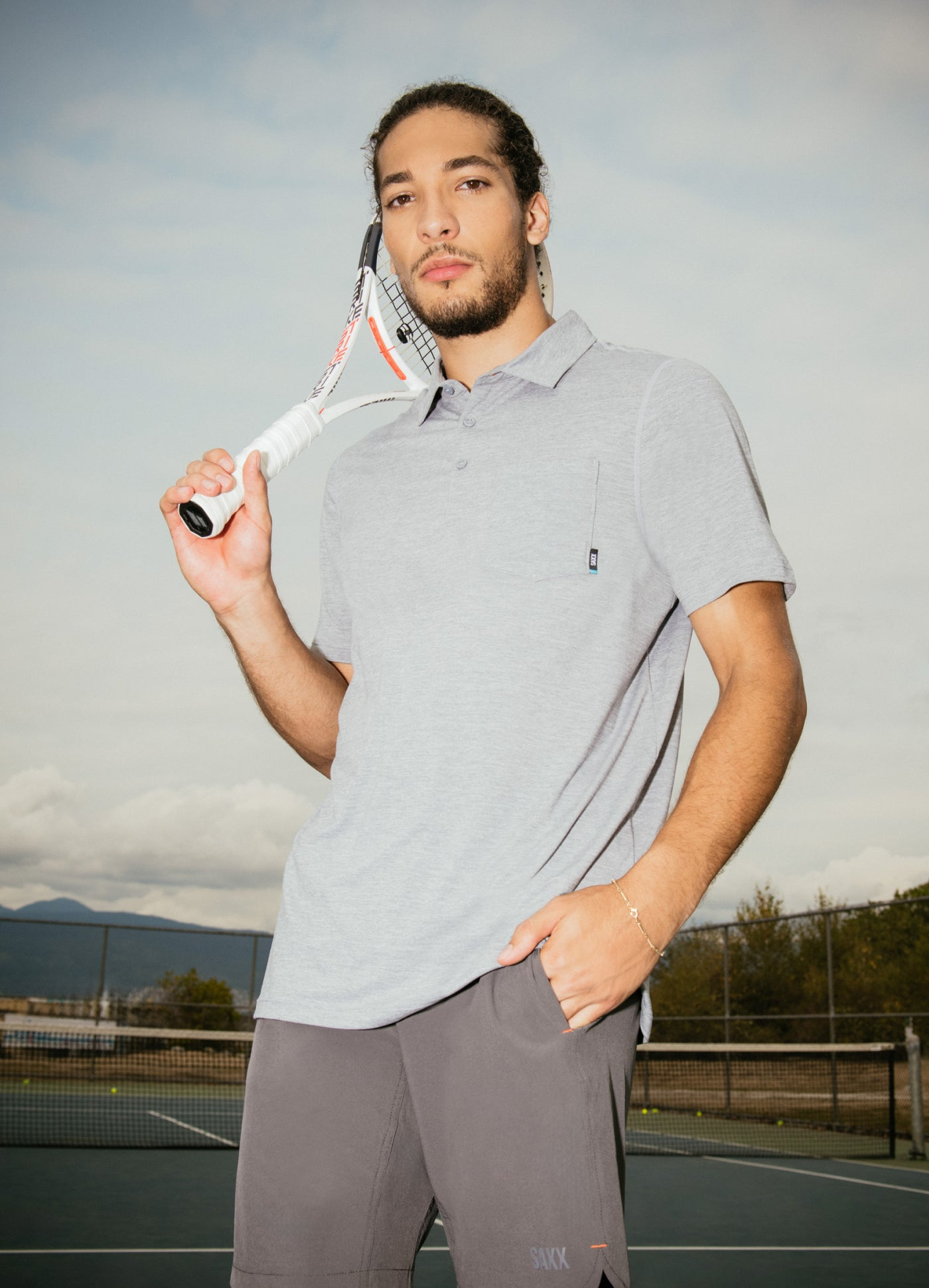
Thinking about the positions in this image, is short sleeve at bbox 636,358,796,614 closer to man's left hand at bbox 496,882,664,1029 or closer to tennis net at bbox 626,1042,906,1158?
man's left hand at bbox 496,882,664,1029

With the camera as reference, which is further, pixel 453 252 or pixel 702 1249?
pixel 702 1249

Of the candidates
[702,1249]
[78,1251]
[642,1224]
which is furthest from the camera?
[642,1224]

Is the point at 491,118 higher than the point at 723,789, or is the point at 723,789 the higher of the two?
the point at 491,118

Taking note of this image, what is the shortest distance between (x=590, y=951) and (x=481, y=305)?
3.13 feet

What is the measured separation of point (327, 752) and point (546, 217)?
3.08 feet

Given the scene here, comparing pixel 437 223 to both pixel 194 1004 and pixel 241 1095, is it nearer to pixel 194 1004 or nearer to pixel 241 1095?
pixel 194 1004

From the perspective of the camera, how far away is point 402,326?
8.02 feet

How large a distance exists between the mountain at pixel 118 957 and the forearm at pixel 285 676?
11.7 metres

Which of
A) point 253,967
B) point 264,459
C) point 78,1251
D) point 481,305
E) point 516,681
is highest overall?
point 481,305

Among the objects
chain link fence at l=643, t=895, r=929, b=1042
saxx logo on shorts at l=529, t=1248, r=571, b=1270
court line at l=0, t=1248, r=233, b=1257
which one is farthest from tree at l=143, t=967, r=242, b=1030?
saxx logo on shorts at l=529, t=1248, r=571, b=1270

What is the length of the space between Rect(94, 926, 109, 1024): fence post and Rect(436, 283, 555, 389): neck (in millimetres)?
12566

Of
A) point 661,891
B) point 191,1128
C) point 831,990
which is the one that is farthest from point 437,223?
point 831,990

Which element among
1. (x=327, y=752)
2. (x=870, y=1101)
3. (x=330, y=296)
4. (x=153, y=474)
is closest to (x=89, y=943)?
(x=153, y=474)

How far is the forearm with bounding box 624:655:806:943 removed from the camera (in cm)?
125
